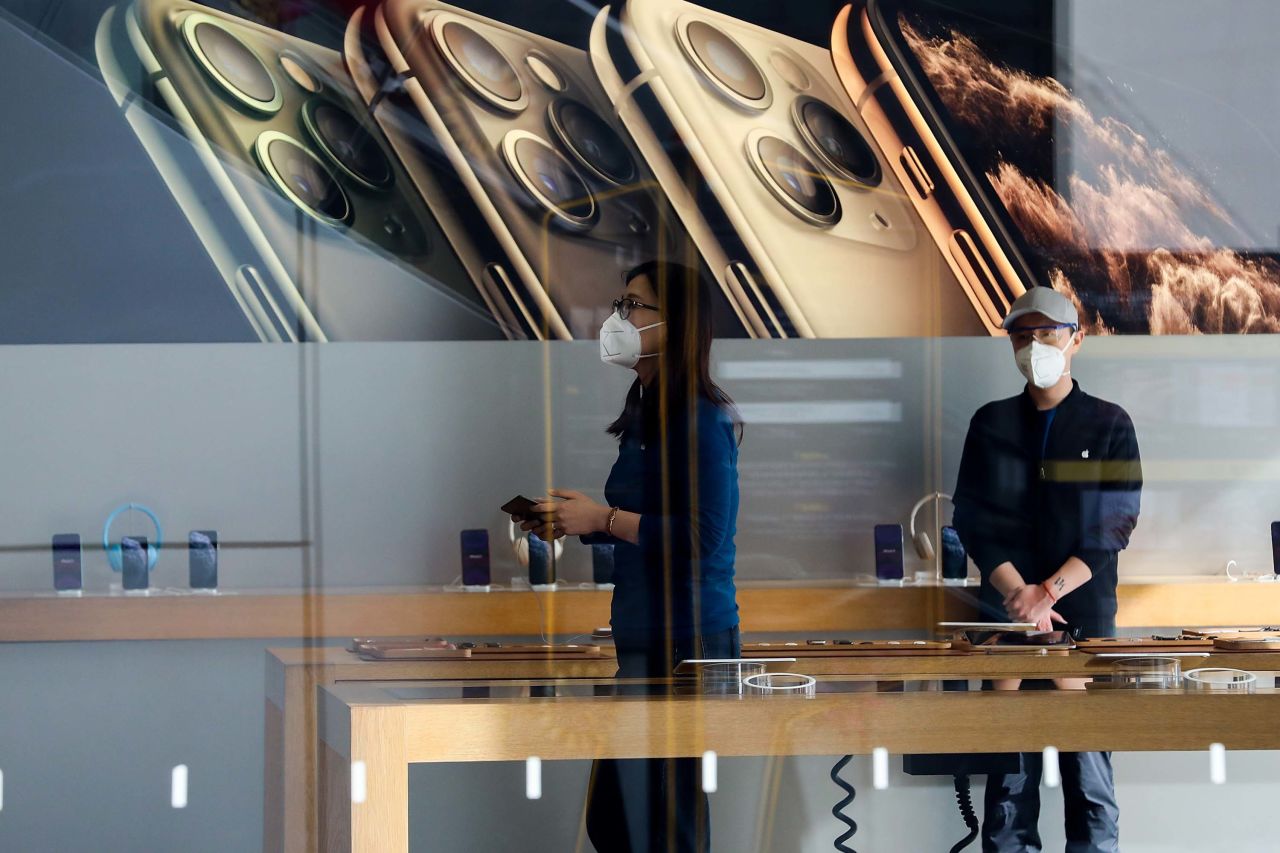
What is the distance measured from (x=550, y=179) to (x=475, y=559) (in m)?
0.73

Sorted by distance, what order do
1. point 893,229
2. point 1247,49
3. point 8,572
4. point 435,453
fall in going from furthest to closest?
A: 1. point 893,229
2. point 1247,49
3. point 435,453
4. point 8,572

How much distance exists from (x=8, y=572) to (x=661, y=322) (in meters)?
1.14

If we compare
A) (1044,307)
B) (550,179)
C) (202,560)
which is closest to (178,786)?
(202,560)

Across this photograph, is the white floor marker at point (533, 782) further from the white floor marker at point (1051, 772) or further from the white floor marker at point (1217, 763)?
the white floor marker at point (1217, 763)

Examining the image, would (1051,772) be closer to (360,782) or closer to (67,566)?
(360,782)

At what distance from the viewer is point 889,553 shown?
2502mm

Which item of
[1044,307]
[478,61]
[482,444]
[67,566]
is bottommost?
[67,566]

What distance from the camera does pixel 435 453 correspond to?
2.24 meters

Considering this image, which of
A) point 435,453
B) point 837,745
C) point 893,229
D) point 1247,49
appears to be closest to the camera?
point 837,745

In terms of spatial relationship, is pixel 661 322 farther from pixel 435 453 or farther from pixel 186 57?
pixel 186 57

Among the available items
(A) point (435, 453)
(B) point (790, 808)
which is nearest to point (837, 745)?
(B) point (790, 808)

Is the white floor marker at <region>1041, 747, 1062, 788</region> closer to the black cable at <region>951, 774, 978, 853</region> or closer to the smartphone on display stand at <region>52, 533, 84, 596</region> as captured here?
the black cable at <region>951, 774, 978, 853</region>

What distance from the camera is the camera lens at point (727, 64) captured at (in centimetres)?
241

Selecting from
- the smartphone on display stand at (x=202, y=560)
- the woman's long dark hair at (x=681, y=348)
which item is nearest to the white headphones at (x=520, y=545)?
the woman's long dark hair at (x=681, y=348)
